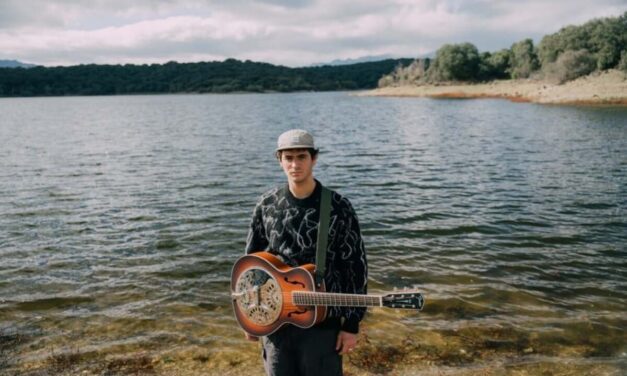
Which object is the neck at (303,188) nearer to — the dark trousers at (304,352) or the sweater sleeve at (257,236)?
the sweater sleeve at (257,236)

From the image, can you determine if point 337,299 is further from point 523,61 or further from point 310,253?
point 523,61

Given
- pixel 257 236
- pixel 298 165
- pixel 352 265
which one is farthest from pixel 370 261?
pixel 298 165

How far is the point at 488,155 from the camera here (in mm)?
29500

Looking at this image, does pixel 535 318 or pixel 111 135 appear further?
pixel 111 135

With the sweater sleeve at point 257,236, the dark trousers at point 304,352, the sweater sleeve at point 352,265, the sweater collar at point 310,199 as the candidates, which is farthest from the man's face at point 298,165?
the dark trousers at point 304,352

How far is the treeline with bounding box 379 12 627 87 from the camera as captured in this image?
95812mm

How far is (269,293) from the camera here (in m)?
4.47

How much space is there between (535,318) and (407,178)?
14.5 m

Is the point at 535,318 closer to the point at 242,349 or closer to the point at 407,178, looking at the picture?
the point at 242,349

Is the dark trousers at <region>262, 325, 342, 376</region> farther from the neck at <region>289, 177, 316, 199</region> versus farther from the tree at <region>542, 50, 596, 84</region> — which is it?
the tree at <region>542, 50, 596, 84</region>

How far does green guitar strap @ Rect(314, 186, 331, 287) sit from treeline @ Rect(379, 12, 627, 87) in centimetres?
10183

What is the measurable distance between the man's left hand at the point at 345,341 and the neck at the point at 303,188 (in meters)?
1.25

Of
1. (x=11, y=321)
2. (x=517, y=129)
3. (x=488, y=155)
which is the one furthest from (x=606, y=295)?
(x=517, y=129)

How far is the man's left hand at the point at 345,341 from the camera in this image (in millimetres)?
4234
